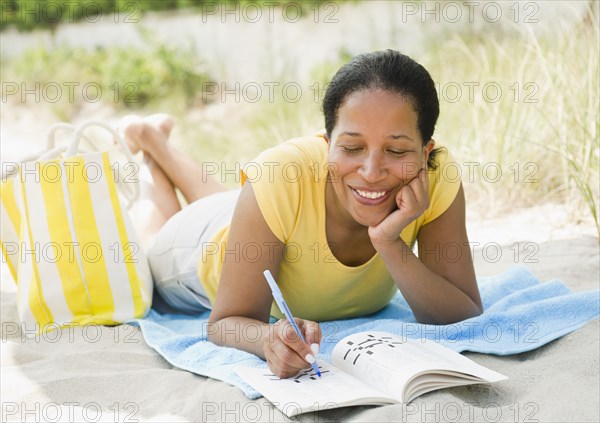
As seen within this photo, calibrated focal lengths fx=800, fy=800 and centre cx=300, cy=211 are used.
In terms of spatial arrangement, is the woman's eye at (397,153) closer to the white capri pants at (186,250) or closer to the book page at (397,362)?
the book page at (397,362)

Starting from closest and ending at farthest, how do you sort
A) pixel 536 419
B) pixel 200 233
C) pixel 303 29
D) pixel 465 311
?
pixel 536 419
pixel 465 311
pixel 200 233
pixel 303 29

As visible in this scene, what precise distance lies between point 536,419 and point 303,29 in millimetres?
9025

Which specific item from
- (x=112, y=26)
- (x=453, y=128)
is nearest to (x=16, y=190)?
(x=453, y=128)

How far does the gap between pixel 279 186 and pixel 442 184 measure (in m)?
0.63

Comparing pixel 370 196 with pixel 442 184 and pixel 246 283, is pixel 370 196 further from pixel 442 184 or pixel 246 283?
pixel 246 283

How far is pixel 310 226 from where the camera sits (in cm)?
286

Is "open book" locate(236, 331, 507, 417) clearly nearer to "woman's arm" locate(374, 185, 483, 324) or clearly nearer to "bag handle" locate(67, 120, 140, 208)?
"woman's arm" locate(374, 185, 483, 324)

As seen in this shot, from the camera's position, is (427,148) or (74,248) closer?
(427,148)

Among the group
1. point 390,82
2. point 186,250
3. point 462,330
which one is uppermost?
point 390,82

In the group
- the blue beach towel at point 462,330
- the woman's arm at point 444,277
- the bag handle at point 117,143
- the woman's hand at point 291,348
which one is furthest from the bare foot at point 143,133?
the woman's hand at point 291,348

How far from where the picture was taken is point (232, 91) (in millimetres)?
10891

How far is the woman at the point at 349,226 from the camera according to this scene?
2.54 meters

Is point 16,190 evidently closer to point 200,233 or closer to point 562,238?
point 200,233

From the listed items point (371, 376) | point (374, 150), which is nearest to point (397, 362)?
point (371, 376)
